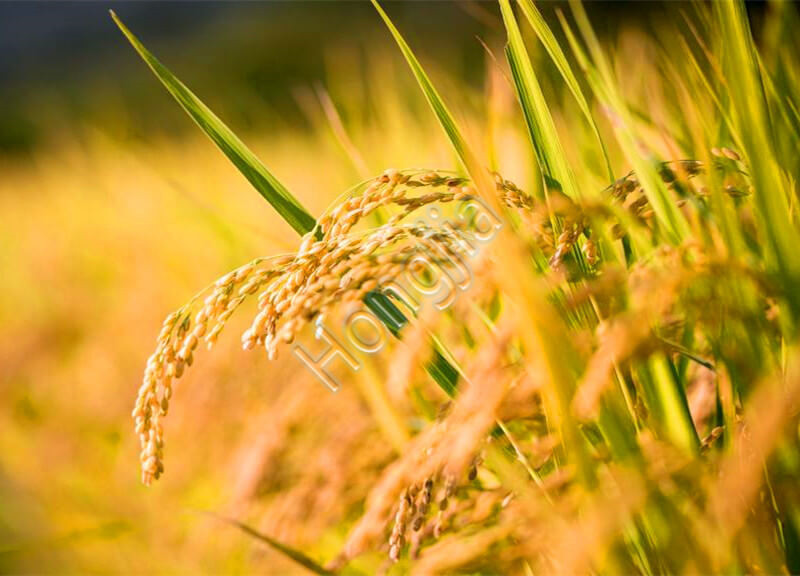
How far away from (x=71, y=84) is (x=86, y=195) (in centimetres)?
507

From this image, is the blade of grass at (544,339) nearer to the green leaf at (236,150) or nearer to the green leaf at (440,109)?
the green leaf at (440,109)

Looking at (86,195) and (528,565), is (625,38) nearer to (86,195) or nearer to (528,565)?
(528,565)

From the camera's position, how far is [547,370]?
1.63 ft

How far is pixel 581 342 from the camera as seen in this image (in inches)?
23.3

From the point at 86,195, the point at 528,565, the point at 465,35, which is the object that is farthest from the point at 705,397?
the point at 465,35

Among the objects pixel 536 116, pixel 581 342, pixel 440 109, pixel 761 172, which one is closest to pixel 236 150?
pixel 440 109

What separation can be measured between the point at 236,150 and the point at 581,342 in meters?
0.46

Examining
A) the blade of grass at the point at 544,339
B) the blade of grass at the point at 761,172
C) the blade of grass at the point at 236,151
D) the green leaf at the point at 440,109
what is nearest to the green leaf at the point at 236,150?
the blade of grass at the point at 236,151

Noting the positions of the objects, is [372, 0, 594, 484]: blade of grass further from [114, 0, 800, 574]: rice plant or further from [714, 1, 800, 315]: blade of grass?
[714, 1, 800, 315]: blade of grass

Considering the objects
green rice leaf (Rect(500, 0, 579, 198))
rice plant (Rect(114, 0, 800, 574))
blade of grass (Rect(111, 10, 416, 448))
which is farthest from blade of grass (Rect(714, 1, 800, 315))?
blade of grass (Rect(111, 10, 416, 448))

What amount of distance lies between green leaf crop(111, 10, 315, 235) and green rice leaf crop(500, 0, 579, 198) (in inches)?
11.4

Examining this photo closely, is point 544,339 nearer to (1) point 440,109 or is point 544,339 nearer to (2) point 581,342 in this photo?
(2) point 581,342

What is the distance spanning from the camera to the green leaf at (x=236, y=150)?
2.55 feet

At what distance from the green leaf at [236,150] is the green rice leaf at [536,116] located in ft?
0.95
